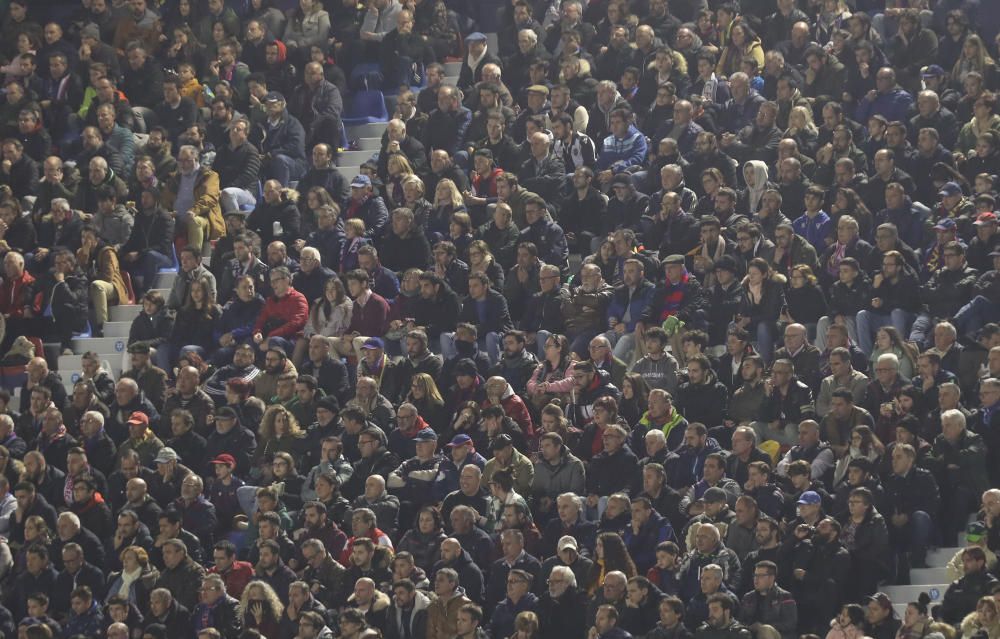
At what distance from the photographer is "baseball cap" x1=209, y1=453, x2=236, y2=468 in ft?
63.8

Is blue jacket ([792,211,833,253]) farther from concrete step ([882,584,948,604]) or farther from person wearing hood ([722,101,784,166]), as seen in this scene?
concrete step ([882,584,948,604])

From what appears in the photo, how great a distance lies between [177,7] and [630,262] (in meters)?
7.71

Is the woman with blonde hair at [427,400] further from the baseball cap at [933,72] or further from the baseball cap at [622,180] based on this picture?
the baseball cap at [933,72]

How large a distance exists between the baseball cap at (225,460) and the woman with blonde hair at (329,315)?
1.36 m

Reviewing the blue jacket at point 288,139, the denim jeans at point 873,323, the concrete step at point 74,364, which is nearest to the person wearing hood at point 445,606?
the denim jeans at point 873,323

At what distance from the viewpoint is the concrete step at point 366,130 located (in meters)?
24.1

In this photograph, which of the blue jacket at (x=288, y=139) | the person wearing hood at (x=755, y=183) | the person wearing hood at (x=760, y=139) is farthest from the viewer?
the blue jacket at (x=288, y=139)

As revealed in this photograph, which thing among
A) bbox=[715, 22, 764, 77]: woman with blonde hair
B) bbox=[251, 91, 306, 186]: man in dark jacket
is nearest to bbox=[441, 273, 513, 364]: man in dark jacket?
bbox=[251, 91, 306, 186]: man in dark jacket

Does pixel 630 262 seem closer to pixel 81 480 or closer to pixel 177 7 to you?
pixel 81 480

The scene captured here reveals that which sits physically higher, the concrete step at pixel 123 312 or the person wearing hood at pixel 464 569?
the concrete step at pixel 123 312

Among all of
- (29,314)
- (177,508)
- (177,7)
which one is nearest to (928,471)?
(177,508)

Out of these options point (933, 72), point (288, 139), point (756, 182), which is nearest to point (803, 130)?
point (756, 182)

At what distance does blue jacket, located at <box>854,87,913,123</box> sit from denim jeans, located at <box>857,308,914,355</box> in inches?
119

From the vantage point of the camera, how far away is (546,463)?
730 inches
